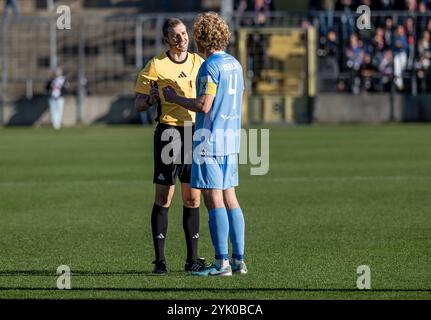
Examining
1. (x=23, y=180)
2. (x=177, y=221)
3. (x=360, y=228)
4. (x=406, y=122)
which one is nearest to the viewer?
(x=360, y=228)

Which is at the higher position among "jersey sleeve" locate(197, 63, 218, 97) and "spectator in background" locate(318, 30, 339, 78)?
"spectator in background" locate(318, 30, 339, 78)

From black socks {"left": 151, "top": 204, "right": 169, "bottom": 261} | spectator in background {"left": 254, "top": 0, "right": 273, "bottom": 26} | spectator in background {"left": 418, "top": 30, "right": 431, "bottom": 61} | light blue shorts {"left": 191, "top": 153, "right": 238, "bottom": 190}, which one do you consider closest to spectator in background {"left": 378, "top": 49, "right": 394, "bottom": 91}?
spectator in background {"left": 418, "top": 30, "right": 431, "bottom": 61}

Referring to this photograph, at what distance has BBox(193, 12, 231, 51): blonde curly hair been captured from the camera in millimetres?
9819

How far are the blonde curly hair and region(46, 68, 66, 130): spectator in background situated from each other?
99.1ft

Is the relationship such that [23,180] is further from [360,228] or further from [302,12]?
[302,12]

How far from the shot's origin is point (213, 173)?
32.8 feet

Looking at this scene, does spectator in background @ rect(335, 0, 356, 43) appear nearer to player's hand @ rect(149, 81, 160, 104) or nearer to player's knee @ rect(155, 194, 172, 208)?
player's knee @ rect(155, 194, 172, 208)

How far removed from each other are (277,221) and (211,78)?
5.20 meters

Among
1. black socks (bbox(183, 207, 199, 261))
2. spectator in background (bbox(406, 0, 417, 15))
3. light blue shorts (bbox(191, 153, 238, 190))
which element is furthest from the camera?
spectator in background (bbox(406, 0, 417, 15))

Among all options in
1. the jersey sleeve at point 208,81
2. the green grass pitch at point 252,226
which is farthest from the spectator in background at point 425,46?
the jersey sleeve at point 208,81

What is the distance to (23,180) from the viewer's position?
2083 cm

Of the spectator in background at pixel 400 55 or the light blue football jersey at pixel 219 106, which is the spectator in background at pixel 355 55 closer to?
the spectator in background at pixel 400 55

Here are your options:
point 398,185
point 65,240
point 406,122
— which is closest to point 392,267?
point 65,240

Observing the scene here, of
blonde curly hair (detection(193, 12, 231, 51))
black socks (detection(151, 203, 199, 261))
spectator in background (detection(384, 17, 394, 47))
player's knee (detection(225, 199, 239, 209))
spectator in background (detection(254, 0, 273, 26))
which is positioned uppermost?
spectator in background (detection(254, 0, 273, 26))
